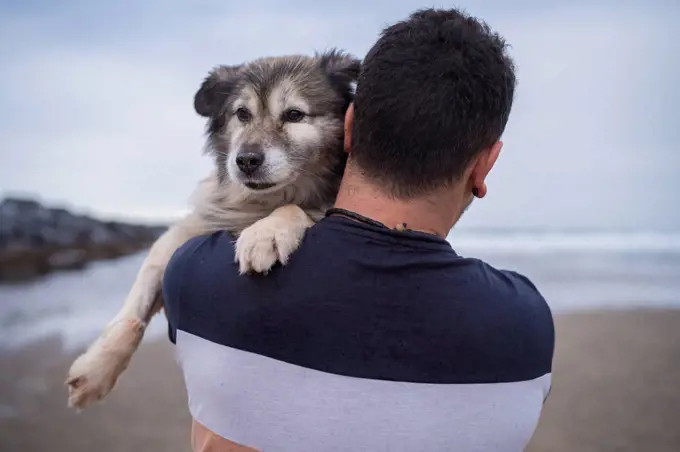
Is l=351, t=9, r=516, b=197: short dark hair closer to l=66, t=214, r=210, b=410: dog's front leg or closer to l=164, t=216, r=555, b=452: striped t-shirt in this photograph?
l=164, t=216, r=555, b=452: striped t-shirt

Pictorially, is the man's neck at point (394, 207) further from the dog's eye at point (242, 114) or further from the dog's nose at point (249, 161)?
the dog's eye at point (242, 114)

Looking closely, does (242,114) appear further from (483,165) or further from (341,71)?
(483,165)

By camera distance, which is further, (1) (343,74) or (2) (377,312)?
(1) (343,74)

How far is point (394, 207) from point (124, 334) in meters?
1.08

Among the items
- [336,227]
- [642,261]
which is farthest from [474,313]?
[642,261]

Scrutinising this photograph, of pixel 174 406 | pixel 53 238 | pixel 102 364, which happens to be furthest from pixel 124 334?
pixel 53 238

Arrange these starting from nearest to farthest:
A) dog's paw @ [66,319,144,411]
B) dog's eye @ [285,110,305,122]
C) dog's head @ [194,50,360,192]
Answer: dog's paw @ [66,319,144,411], dog's head @ [194,50,360,192], dog's eye @ [285,110,305,122]

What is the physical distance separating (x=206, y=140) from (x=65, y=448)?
2.53m

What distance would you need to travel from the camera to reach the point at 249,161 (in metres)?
1.90

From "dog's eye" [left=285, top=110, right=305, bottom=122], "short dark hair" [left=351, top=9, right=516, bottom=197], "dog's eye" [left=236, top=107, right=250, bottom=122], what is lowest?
"dog's eye" [left=236, top=107, right=250, bottom=122]

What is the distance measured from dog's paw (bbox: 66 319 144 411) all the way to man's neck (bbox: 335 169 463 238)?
97 cm

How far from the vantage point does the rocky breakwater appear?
6.73 meters

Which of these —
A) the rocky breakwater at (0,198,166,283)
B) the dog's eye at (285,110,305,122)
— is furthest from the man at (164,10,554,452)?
the rocky breakwater at (0,198,166,283)

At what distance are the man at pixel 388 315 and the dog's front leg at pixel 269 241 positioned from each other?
0.02 metres
